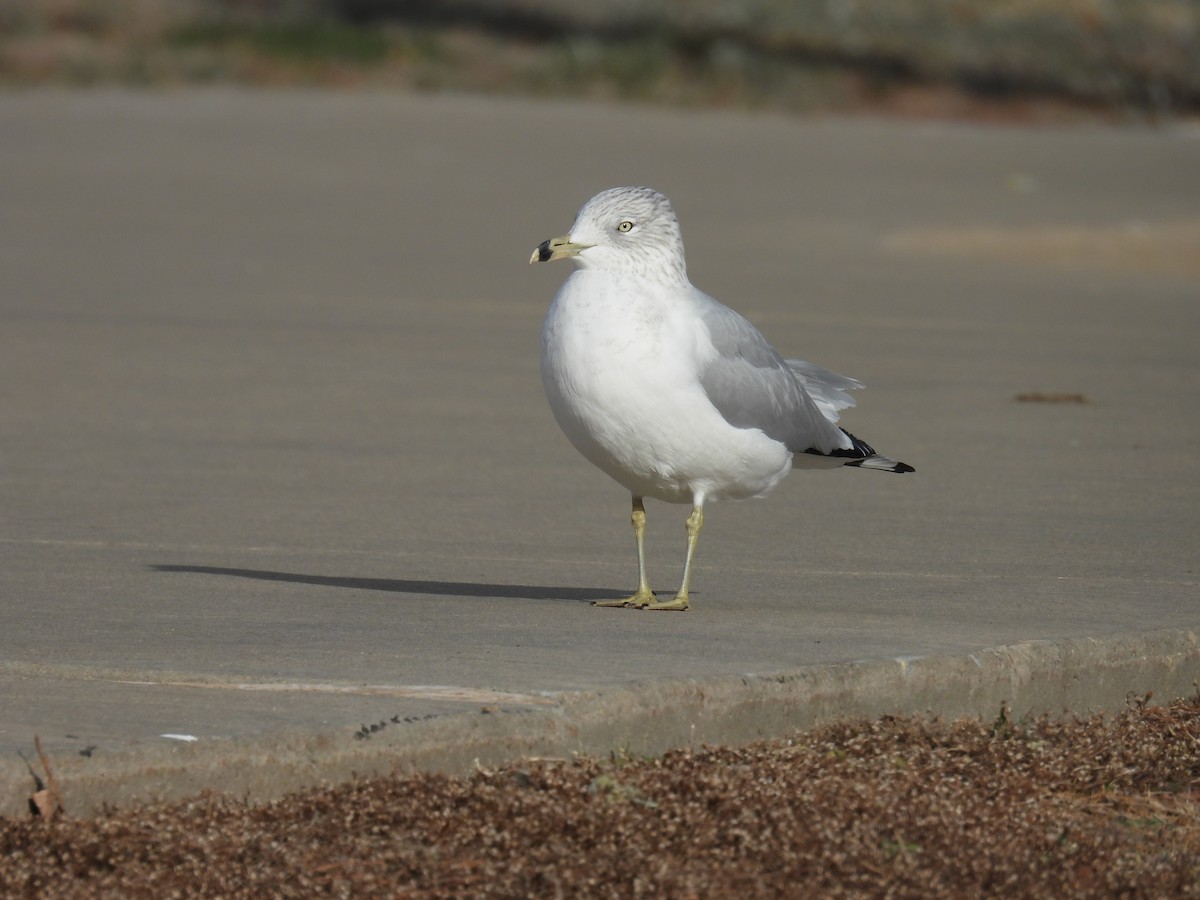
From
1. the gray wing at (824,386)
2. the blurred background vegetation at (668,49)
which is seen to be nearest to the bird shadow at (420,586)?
the gray wing at (824,386)

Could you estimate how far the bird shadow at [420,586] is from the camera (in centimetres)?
759

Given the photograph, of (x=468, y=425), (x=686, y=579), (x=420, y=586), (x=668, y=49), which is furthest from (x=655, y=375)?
(x=668, y=49)

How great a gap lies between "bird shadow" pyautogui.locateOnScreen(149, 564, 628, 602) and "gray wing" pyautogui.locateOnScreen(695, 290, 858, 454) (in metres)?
0.85

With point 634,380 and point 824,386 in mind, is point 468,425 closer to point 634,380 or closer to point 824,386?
point 824,386

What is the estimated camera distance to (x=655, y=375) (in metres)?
6.85

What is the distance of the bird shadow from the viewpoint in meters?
7.59

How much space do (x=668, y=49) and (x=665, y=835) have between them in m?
30.7

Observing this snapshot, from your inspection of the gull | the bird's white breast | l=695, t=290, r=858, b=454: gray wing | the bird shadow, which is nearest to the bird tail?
l=695, t=290, r=858, b=454: gray wing

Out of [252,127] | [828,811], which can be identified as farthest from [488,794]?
[252,127]

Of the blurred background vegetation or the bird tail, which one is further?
the blurred background vegetation

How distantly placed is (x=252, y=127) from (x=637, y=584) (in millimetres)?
21862

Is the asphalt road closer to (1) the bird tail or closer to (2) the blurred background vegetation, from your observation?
(1) the bird tail

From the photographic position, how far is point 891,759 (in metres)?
5.70

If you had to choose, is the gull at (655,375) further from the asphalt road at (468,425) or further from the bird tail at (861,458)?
the asphalt road at (468,425)
